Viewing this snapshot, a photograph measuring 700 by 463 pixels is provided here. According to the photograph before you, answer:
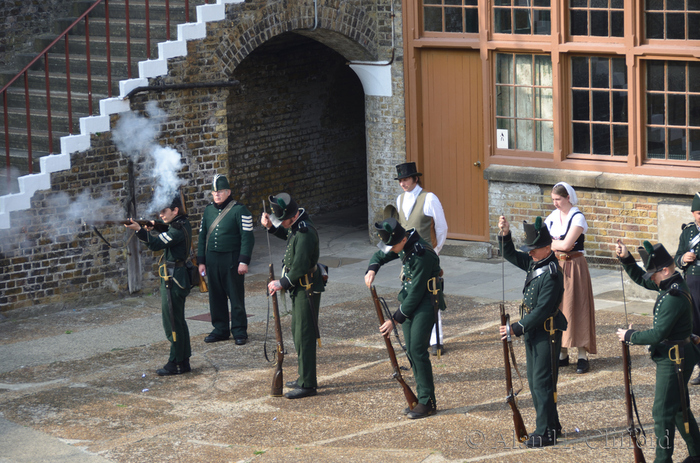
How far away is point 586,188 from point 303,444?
23.5 ft

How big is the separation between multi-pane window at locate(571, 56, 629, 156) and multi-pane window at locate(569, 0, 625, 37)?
0.35 meters

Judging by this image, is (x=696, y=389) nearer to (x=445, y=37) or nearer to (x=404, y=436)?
(x=404, y=436)

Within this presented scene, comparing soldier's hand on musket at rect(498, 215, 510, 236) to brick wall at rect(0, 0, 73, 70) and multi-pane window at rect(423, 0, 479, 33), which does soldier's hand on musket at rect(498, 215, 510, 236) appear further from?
brick wall at rect(0, 0, 73, 70)

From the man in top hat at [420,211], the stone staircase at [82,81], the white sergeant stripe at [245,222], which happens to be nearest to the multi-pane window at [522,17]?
the stone staircase at [82,81]

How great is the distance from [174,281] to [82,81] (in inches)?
194

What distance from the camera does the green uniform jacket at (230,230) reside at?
1128 cm

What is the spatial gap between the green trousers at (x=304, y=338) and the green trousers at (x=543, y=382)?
226 cm

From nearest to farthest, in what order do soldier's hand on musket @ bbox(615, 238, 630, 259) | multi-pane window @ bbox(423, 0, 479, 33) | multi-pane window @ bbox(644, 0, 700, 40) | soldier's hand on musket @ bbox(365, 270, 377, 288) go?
soldier's hand on musket @ bbox(615, 238, 630, 259) → soldier's hand on musket @ bbox(365, 270, 377, 288) → multi-pane window @ bbox(644, 0, 700, 40) → multi-pane window @ bbox(423, 0, 479, 33)

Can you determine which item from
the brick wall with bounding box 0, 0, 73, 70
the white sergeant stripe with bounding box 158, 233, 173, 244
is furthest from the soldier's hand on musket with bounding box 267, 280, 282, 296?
the brick wall with bounding box 0, 0, 73, 70

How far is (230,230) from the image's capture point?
11.3 m

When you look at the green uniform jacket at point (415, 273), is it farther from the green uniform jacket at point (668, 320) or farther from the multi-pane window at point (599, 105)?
the multi-pane window at point (599, 105)

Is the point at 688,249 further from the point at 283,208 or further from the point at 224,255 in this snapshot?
the point at 224,255

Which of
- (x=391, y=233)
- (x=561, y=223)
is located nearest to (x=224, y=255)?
(x=391, y=233)

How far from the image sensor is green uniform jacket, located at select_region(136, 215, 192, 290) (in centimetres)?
1028
